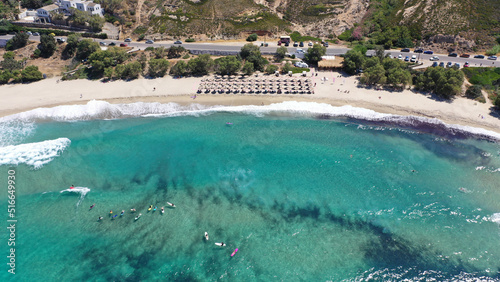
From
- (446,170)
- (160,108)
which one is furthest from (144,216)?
(446,170)

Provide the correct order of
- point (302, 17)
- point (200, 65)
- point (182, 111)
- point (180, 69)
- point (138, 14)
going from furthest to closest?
point (138, 14)
point (302, 17)
point (200, 65)
point (180, 69)
point (182, 111)

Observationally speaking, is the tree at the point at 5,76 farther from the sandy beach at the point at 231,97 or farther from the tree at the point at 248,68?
the tree at the point at 248,68

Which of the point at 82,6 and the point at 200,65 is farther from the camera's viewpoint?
the point at 82,6

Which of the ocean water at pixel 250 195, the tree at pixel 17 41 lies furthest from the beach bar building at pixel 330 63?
the tree at pixel 17 41

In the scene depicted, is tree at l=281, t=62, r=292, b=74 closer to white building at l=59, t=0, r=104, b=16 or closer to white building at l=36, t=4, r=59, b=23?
white building at l=59, t=0, r=104, b=16

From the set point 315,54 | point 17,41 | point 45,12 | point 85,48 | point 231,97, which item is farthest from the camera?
point 45,12

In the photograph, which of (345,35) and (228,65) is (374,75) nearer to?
(345,35)

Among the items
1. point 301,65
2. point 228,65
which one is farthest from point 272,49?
point 228,65

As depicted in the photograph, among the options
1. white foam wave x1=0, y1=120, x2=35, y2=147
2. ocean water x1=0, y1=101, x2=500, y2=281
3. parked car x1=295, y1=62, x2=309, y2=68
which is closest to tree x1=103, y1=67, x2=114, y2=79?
ocean water x1=0, y1=101, x2=500, y2=281

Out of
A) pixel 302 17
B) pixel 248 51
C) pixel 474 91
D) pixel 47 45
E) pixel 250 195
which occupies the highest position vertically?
pixel 302 17
